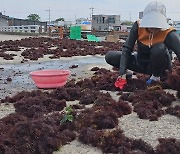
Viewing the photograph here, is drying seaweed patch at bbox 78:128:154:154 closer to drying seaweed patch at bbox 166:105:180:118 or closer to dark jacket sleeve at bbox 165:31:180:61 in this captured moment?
drying seaweed patch at bbox 166:105:180:118

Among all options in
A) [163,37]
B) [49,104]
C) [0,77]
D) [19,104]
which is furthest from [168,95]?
[0,77]

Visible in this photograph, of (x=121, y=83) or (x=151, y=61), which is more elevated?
(x=151, y=61)

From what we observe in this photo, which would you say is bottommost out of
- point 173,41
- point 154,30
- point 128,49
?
point 128,49

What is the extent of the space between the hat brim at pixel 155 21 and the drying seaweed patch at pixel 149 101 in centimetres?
92

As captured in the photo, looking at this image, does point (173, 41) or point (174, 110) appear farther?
point (173, 41)

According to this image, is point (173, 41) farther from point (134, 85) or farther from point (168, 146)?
point (168, 146)

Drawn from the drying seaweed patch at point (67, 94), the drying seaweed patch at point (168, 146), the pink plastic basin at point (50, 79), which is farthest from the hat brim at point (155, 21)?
the drying seaweed patch at point (168, 146)

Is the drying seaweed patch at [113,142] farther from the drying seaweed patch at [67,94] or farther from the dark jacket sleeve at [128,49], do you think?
the dark jacket sleeve at [128,49]

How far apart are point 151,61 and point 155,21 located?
0.75 m

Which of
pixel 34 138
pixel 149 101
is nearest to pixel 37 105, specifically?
pixel 34 138

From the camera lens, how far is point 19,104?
4996mm

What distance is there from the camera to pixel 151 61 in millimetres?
5816

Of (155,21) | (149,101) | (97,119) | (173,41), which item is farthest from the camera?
(173,41)

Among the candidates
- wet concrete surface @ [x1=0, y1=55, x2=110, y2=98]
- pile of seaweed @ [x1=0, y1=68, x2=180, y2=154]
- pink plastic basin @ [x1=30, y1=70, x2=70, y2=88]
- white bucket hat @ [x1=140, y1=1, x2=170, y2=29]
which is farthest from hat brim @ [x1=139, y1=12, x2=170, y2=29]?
wet concrete surface @ [x1=0, y1=55, x2=110, y2=98]
